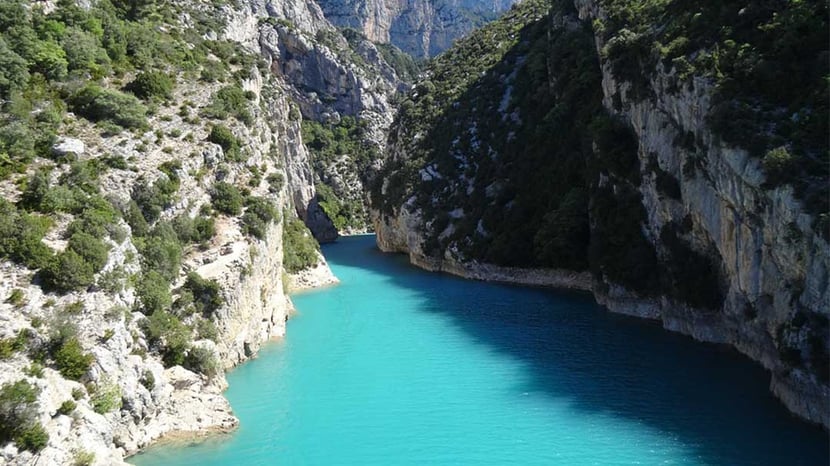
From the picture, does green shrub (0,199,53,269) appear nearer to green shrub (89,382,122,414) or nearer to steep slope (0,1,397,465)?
steep slope (0,1,397,465)

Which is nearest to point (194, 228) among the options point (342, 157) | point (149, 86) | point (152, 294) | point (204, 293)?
point (204, 293)

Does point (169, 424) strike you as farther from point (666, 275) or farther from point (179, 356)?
point (666, 275)

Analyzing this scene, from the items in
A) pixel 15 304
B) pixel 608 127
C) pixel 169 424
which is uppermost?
pixel 608 127

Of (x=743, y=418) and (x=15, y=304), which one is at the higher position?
(x=15, y=304)

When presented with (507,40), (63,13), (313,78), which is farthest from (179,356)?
(313,78)

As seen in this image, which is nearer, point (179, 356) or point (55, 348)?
point (55, 348)

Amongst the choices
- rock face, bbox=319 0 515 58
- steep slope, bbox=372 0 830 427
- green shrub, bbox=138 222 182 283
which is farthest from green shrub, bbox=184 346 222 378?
rock face, bbox=319 0 515 58
